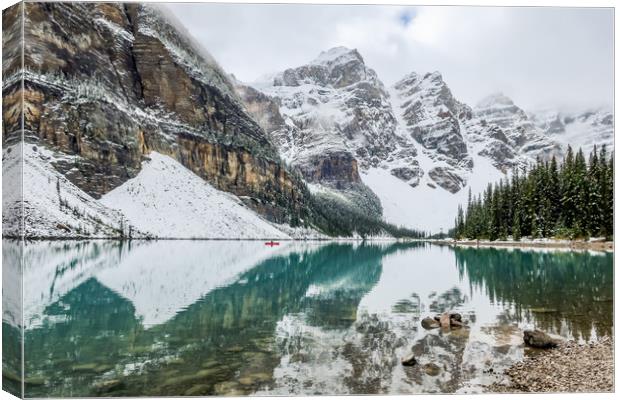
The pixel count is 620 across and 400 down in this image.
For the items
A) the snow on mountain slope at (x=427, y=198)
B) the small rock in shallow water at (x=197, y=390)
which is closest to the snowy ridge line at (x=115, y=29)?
the snow on mountain slope at (x=427, y=198)

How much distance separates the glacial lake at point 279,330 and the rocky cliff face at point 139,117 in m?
48.3

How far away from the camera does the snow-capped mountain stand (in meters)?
21.0

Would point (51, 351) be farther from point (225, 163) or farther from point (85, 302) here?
point (225, 163)

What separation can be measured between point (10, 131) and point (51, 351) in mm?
5357

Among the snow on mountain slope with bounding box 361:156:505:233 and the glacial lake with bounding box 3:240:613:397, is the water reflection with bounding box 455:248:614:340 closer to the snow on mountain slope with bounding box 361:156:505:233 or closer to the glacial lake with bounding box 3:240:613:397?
the glacial lake with bounding box 3:240:613:397

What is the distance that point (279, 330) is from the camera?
49.6ft

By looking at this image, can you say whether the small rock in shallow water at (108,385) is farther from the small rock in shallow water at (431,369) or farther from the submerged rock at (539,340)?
the submerged rock at (539,340)

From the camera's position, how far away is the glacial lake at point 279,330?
1106 cm

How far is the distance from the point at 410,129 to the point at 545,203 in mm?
14333

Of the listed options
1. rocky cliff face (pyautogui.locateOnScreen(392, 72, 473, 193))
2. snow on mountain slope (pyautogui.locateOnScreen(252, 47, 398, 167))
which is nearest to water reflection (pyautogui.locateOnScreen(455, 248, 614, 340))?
rocky cliff face (pyautogui.locateOnScreen(392, 72, 473, 193))

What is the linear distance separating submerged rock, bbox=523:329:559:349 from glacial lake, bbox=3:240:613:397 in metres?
0.28

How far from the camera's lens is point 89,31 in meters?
89.6

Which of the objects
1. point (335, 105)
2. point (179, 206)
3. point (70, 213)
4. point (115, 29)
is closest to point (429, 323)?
point (335, 105)

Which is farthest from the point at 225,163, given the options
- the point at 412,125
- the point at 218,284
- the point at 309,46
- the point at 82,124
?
the point at 309,46
